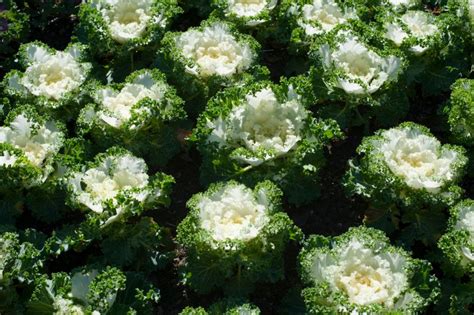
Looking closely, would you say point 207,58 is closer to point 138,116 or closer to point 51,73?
point 138,116

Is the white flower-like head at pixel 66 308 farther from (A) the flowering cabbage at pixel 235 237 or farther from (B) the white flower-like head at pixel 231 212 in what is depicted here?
(B) the white flower-like head at pixel 231 212

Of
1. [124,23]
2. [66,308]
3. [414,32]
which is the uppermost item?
[414,32]

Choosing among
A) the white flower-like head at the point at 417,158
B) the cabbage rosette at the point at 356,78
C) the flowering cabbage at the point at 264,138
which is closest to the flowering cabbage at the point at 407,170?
the white flower-like head at the point at 417,158

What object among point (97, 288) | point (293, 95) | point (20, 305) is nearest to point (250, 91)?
point (293, 95)

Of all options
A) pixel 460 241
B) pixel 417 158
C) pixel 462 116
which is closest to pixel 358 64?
pixel 462 116

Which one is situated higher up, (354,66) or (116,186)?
(354,66)

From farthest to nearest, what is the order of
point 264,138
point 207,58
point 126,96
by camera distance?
point 207,58, point 126,96, point 264,138

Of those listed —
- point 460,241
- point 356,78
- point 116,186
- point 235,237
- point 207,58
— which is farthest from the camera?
point 207,58
